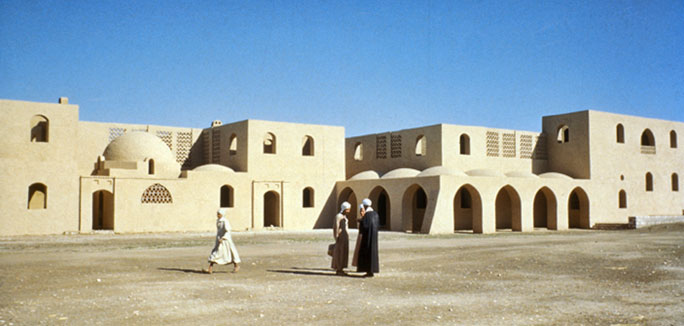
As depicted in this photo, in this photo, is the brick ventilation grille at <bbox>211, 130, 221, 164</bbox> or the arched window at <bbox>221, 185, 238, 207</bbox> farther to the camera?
the brick ventilation grille at <bbox>211, 130, 221, 164</bbox>

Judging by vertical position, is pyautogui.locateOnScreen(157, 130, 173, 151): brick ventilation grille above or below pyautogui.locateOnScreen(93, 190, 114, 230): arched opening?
above

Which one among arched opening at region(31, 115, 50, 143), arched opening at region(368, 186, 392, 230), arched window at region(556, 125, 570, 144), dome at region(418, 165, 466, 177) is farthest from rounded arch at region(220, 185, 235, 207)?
arched window at region(556, 125, 570, 144)

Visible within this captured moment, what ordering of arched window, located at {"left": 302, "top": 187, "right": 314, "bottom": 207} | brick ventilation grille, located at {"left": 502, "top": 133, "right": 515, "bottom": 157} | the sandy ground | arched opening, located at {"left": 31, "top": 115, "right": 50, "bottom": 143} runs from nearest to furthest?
the sandy ground → arched opening, located at {"left": 31, "top": 115, "right": 50, "bottom": 143} → arched window, located at {"left": 302, "top": 187, "right": 314, "bottom": 207} → brick ventilation grille, located at {"left": 502, "top": 133, "right": 515, "bottom": 157}

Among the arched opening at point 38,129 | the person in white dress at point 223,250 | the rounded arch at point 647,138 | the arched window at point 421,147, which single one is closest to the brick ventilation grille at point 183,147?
the arched opening at point 38,129

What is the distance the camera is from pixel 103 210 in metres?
26.2

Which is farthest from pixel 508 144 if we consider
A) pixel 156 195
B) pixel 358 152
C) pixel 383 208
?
pixel 156 195

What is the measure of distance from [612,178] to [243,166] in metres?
18.8

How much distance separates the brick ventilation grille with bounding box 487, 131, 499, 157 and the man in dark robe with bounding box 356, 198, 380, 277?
72.2 feet

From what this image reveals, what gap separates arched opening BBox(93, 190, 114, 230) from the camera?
24908 millimetres

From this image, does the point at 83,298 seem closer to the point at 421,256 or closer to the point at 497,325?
the point at 497,325

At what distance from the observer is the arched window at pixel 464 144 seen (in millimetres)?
30938

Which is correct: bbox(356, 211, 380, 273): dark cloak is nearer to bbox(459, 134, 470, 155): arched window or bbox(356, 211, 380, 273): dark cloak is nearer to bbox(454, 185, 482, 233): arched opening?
bbox(454, 185, 482, 233): arched opening

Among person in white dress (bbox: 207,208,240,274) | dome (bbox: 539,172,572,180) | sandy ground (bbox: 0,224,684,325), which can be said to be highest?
dome (bbox: 539,172,572,180)

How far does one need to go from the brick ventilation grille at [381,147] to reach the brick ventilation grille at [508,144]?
6342 millimetres
